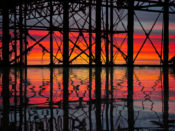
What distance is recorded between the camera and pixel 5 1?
20.4m

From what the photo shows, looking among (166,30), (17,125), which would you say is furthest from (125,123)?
(166,30)

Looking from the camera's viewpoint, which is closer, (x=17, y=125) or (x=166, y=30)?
(x=17, y=125)

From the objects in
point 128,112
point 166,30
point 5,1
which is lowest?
point 128,112

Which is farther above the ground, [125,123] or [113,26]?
[113,26]

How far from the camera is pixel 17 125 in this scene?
11.0ft

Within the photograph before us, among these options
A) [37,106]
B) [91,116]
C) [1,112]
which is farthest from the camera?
[37,106]

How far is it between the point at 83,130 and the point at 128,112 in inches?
48.2

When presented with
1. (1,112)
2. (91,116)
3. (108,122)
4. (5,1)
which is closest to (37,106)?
(1,112)

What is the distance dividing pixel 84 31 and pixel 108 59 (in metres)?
2.54

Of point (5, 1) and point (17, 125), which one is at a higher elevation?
point (5, 1)

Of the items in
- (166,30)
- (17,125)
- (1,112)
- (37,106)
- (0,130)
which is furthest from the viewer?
(166,30)

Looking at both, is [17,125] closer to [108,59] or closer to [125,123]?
[125,123]

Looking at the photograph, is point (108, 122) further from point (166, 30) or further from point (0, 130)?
point (166, 30)

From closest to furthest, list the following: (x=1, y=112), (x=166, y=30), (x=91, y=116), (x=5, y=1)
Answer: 1. (x=91, y=116)
2. (x=1, y=112)
3. (x=5, y=1)
4. (x=166, y=30)
